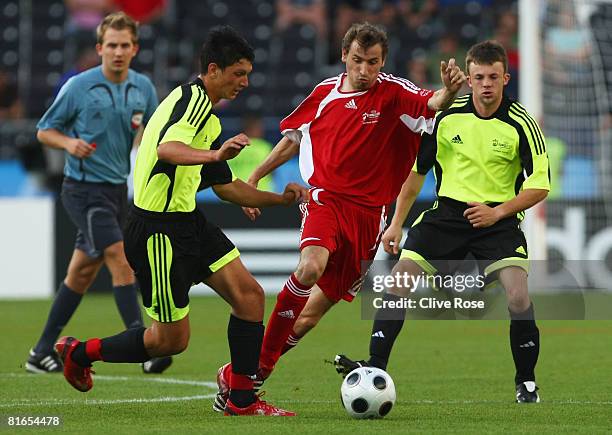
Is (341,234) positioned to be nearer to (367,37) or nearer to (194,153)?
(367,37)

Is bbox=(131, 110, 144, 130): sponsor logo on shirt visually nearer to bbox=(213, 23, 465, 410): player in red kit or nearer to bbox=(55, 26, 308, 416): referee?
bbox=(213, 23, 465, 410): player in red kit

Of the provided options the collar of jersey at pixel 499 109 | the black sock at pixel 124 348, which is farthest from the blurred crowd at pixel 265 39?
the black sock at pixel 124 348

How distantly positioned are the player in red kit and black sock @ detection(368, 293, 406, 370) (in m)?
0.31

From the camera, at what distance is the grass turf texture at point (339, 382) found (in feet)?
20.4

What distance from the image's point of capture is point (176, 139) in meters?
6.29

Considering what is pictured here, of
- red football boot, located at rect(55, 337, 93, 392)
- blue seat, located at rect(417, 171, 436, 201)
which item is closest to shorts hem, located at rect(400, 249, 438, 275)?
red football boot, located at rect(55, 337, 93, 392)

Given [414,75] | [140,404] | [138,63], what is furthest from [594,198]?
[140,404]

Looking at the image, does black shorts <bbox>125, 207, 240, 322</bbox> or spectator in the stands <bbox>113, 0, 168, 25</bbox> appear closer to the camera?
black shorts <bbox>125, 207, 240, 322</bbox>

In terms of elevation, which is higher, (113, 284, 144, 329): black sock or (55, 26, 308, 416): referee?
(55, 26, 308, 416): referee

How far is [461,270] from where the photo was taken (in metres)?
8.05

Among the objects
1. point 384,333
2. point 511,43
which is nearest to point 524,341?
point 384,333

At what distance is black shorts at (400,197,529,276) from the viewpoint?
756cm

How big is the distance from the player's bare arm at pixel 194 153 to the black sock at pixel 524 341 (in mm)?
2247

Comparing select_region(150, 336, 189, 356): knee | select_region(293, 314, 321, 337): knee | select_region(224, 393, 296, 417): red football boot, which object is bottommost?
select_region(224, 393, 296, 417): red football boot
